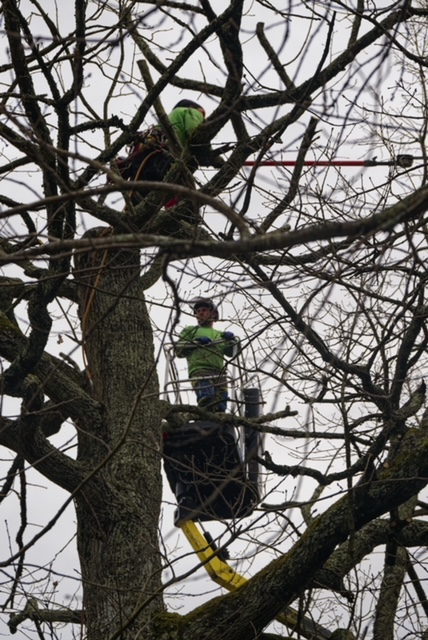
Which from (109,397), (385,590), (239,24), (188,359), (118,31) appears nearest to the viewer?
(239,24)

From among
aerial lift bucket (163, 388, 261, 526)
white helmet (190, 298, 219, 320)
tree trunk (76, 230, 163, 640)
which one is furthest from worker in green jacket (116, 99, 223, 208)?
aerial lift bucket (163, 388, 261, 526)

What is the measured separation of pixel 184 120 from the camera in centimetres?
739

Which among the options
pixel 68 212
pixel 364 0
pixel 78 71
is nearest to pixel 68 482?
pixel 68 212

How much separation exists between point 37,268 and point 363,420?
8.25ft

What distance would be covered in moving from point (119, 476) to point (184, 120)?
2563mm

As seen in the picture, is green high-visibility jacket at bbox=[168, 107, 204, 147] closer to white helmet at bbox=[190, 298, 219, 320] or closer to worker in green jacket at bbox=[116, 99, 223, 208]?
worker in green jacket at bbox=[116, 99, 223, 208]

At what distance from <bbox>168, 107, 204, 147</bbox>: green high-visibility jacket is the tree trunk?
94cm

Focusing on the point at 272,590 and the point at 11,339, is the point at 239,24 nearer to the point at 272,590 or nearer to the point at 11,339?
the point at 11,339

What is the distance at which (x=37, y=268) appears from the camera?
6848 mm

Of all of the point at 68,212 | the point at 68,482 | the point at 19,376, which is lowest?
the point at 68,482

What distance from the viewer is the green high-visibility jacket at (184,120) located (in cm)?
730

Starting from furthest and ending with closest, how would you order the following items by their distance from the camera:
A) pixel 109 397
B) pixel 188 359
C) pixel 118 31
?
pixel 188 359 → pixel 109 397 → pixel 118 31

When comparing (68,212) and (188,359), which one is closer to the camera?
(68,212)

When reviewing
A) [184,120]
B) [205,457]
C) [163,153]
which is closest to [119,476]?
[205,457]
